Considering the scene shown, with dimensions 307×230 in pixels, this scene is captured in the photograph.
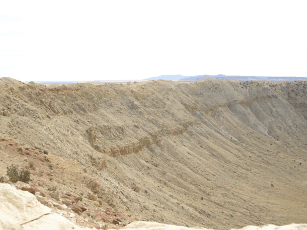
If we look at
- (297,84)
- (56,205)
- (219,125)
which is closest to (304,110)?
(297,84)

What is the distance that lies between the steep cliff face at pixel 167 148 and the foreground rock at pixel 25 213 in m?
6.66

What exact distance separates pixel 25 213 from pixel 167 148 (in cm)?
2105

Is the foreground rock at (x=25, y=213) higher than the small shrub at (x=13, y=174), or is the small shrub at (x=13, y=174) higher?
the small shrub at (x=13, y=174)

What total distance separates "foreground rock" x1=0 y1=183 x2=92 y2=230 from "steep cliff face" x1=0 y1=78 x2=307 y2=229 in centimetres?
666

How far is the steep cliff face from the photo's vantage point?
1698cm

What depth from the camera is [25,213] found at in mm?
7289

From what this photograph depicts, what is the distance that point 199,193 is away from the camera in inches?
912

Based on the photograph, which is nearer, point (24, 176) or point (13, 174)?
point (13, 174)

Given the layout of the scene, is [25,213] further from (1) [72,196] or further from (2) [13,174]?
(1) [72,196]

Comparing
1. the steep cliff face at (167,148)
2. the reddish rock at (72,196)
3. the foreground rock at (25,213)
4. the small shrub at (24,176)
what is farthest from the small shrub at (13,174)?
the steep cliff face at (167,148)

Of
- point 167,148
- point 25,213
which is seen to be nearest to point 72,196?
point 25,213

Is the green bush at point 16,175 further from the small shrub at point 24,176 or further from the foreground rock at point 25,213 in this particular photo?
the foreground rock at point 25,213

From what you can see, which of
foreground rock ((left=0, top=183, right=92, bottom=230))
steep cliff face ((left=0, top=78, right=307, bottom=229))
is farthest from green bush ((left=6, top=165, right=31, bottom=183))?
steep cliff face ((left=0, top=78, right=307, bottom=229))

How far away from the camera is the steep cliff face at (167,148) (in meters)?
17.0
